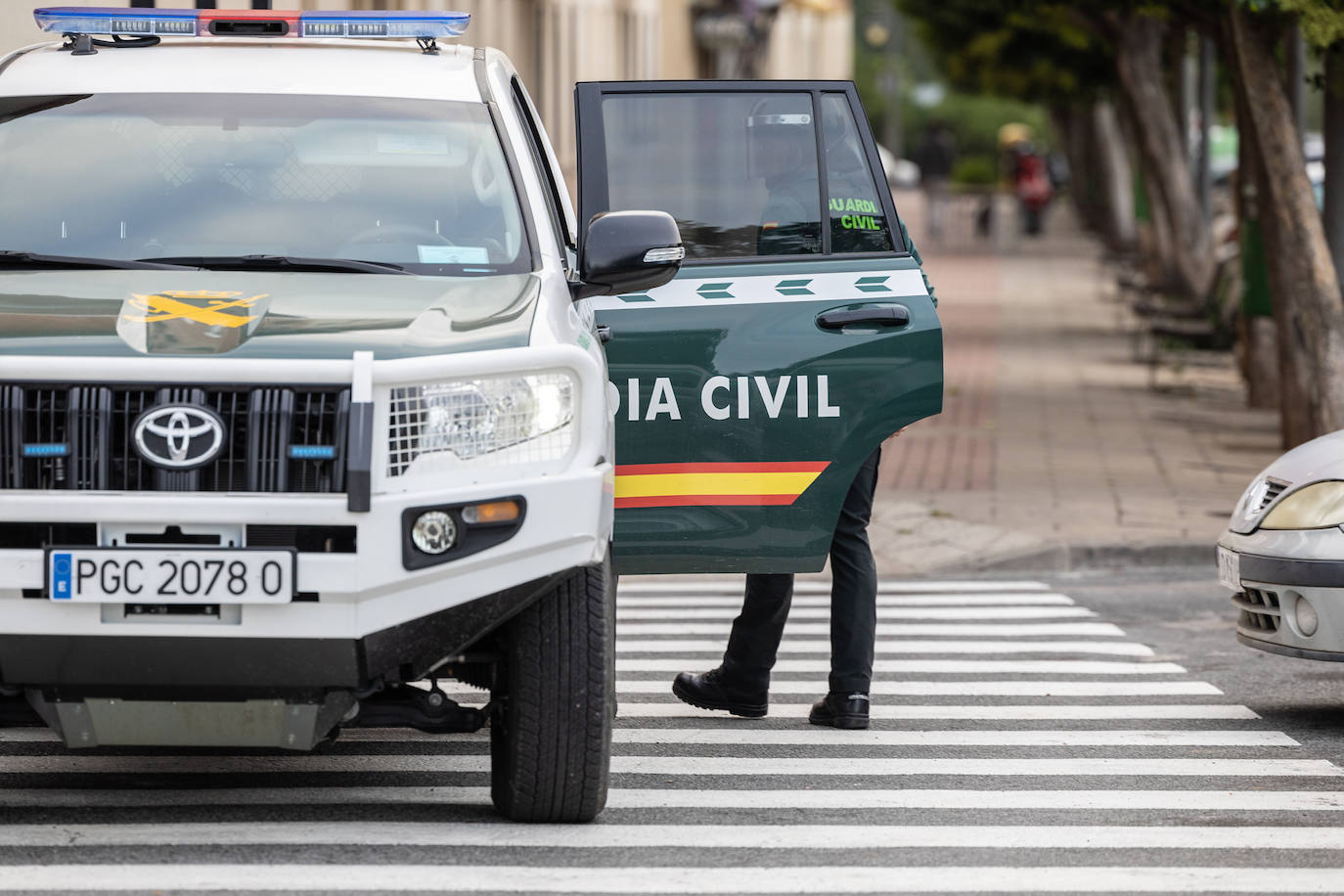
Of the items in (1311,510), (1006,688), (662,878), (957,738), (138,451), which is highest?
(138,451)

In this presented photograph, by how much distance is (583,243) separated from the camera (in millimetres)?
5816

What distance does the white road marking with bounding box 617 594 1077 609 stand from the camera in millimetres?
9898

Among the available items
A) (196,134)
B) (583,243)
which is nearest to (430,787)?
(583,243)

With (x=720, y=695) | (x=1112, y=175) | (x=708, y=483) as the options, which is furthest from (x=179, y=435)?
(x=1112, y=175)

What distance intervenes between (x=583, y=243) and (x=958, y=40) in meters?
32.9

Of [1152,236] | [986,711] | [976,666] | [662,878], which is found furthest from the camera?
[1152,236]

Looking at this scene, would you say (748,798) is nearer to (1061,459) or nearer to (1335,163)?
(1061,459)


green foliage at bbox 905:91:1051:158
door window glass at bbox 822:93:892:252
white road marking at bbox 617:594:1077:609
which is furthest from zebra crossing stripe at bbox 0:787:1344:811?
green foliage at bbox 905:91:1051:158

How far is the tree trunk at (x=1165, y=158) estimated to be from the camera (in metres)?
24.0

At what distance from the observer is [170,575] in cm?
471

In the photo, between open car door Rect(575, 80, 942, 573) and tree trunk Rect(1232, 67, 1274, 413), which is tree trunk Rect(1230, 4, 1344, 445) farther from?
open car door Rect(575, 80, 942, 573)

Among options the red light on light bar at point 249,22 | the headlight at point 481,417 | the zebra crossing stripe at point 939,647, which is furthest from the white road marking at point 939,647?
the headlight at point 481,417

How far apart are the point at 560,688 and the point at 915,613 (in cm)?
462

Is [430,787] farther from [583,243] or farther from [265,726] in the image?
[583,243]
